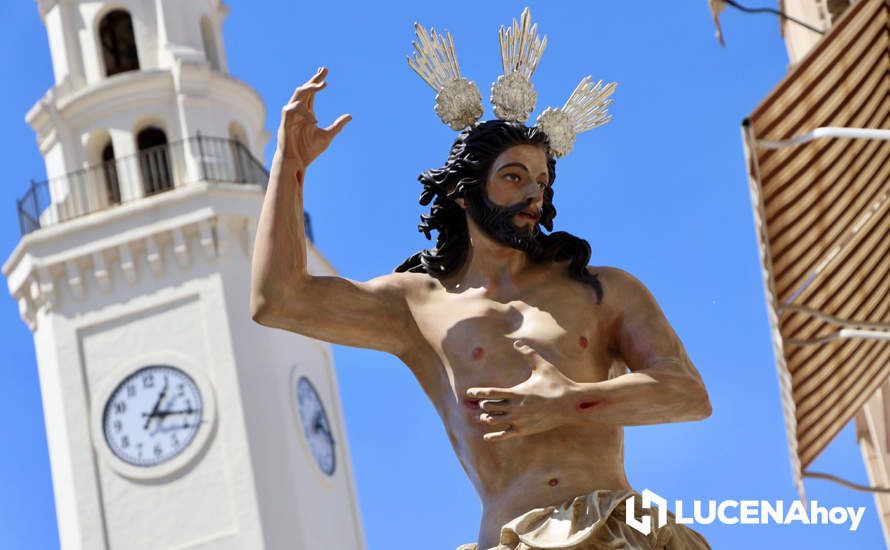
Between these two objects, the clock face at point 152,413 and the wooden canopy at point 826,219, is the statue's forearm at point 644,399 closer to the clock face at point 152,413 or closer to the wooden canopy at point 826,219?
the wooden canopy at point 826,219

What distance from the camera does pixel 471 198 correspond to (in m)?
6.27

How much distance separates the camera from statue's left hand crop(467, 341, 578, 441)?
5.64 m

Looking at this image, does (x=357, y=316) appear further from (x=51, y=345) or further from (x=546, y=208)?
(x=51, y=345)

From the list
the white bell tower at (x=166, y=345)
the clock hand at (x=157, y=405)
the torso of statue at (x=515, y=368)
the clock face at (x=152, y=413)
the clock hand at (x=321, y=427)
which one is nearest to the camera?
the torso of statue at (x=515, y=368)

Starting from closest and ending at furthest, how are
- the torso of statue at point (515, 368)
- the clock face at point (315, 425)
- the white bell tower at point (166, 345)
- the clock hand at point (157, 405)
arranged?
the torso of statue at point (515, 368) → the white bell tower at point (166, 345) → the clock hand at point (157, 405) → the clock face at point (315, 425)

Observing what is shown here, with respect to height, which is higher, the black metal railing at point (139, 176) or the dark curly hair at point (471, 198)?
the black metal railing at point (139, 176)

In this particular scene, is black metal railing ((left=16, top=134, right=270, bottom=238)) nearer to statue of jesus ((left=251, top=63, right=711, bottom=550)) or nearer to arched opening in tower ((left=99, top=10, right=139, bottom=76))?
arched opening in tower ((left=99, top=10, right=139, bottom=76))

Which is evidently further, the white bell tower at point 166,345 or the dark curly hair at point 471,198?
the white bell tower at point 166,345

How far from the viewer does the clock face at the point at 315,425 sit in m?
40.7

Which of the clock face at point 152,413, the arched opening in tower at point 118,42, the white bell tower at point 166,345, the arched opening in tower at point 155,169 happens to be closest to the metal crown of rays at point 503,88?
the white bell tower at point 166,345

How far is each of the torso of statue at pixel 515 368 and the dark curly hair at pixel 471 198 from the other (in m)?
0.05

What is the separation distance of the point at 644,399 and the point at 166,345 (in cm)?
3447

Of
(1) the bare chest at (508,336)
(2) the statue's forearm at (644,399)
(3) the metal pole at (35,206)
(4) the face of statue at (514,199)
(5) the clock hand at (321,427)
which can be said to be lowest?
(2) the statue's forearm at (644,399)

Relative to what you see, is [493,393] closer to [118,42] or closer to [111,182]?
[111,182]
